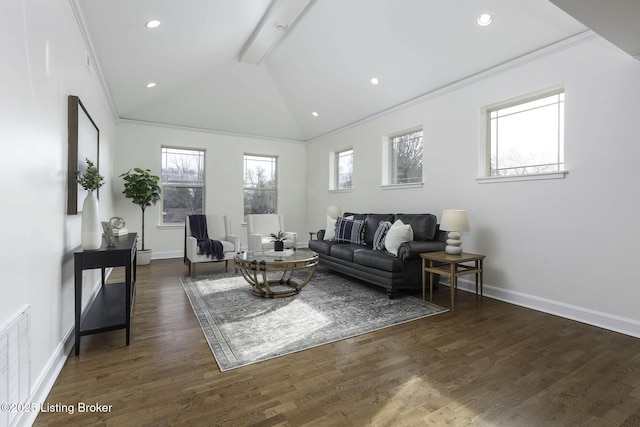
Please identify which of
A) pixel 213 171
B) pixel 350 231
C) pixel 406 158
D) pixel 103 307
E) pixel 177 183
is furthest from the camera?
pixel 213 171

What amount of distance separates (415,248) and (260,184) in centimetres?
463

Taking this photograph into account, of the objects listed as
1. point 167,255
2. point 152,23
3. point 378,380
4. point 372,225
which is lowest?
point 378,380

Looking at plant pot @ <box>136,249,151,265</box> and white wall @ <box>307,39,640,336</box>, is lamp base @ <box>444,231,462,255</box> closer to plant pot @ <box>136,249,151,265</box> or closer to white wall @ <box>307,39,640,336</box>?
Answer: white wall @ <box>307,39,640,336</box>

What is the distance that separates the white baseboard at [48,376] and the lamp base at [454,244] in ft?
11.6

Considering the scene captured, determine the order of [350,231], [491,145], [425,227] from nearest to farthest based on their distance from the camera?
[491,145] < [425,227] < [350,231]

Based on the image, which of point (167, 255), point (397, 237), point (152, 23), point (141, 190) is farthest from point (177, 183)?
point (397, 237)

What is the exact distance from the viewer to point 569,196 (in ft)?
10.3

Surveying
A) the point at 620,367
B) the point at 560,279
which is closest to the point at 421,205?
the point at 560,279

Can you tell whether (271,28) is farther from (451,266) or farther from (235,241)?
(451,266)

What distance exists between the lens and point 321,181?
735 centimetres

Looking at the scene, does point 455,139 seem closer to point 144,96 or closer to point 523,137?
point 523,137

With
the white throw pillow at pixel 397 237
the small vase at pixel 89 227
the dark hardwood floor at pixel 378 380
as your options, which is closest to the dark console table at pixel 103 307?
the small vase at pixel 89 227

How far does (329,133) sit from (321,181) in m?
1.07

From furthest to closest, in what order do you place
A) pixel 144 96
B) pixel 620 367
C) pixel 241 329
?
pixel 144 96, pixel 241 329, pixel 620 367
